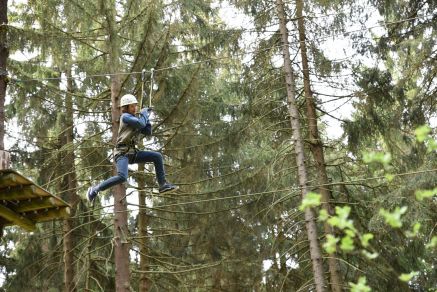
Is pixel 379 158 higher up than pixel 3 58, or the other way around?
pixel 3 58

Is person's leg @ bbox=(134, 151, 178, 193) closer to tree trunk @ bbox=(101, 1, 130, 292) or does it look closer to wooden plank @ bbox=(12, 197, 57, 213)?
wooden plank @ bbox=(12, 197, 57, 213)

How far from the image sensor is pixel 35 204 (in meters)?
8.09

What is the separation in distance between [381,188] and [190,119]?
13.0 feet

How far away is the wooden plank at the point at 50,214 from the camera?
823 centimetres

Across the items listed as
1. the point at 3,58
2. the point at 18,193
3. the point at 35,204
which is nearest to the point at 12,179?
the point at 18,193

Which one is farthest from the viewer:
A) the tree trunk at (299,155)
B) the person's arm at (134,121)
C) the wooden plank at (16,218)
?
the tree trunk at (299,155)

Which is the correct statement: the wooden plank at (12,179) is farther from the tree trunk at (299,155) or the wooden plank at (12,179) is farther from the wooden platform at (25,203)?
the tree trunk at (299,155)

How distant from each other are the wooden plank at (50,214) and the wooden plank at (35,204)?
0.20 m

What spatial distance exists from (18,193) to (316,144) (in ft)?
17.3

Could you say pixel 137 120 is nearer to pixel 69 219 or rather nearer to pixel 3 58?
pixel 3 58

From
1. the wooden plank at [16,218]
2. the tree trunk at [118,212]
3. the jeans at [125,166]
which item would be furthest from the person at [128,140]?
the tree trunk at [118,212]

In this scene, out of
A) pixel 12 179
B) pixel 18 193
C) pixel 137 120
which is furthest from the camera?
pixel 18 193

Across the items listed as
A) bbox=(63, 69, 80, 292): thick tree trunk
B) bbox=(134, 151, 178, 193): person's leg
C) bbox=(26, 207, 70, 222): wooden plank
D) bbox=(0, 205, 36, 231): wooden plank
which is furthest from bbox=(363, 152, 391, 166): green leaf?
bbox=(63, 69, 80, 292): thick tree trunk

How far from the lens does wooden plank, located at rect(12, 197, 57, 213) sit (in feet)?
26.0
